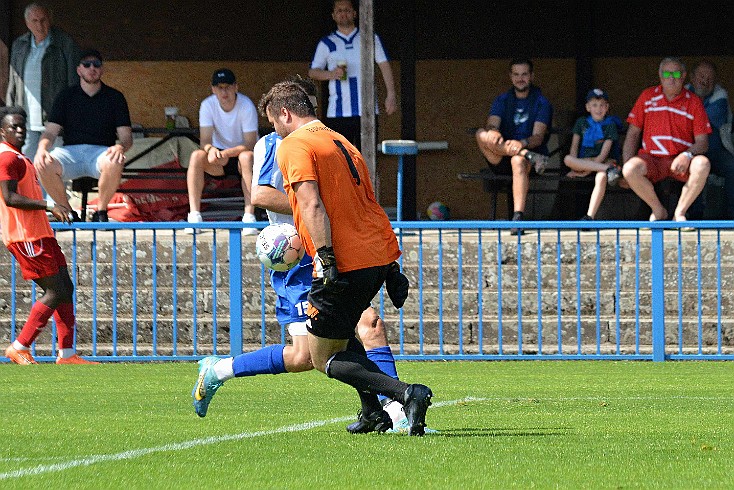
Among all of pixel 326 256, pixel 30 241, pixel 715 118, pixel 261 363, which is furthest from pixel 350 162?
pixel 715 118

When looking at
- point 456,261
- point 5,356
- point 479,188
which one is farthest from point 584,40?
point 5,356

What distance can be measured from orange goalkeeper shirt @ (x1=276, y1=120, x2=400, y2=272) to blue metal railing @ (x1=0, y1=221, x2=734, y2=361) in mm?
5320

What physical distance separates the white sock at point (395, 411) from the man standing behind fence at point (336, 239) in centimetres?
26

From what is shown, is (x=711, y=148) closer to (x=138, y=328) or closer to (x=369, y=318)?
(x=138, y=328)

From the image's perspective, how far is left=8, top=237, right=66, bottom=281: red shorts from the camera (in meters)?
12.3

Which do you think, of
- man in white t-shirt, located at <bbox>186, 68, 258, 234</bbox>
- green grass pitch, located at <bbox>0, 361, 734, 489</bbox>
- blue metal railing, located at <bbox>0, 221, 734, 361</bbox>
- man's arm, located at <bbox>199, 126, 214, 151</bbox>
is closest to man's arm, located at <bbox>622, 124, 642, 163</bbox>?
blue metal railing, located at <bbox>0, 221, 734, 361</bbox>

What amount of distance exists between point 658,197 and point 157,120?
6292 millimetres

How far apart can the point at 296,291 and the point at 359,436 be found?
35.0 inches

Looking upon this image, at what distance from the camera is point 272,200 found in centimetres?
795

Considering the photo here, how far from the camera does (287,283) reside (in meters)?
7.95

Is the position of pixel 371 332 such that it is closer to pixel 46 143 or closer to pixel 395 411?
pixel 395 411

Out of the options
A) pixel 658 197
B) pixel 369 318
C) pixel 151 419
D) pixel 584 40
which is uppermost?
pixel 584 40

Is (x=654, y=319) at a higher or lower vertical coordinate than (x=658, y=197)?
lower

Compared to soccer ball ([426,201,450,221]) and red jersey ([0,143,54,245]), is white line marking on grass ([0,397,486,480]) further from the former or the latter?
soccer ball ([426,201,450,221])
